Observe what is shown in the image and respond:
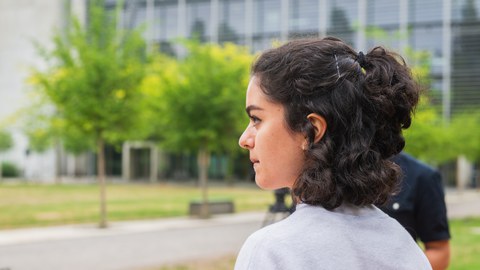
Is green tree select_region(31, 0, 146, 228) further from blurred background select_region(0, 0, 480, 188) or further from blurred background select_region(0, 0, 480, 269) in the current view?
blurred background select_region(0, 0, 480, 188)

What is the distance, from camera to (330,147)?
4.02 ft

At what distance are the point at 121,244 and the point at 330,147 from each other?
41.6ft

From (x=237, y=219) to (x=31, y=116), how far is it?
30.3m

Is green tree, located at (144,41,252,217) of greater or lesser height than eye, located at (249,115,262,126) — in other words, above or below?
below

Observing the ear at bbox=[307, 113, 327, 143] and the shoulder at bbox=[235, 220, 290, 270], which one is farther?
the ear at bbox=[307, 113, 327, 143]

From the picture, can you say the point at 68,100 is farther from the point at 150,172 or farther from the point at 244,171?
the point at 150,172

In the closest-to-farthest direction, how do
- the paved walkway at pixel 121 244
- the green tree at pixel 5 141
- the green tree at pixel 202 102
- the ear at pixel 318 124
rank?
the ear at pixel 318 124 → the paved walkway at pixel 121 244 → the green tree at pixel 202 102 → the green tree at pixel 5 141

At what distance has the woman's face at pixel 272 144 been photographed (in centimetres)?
127

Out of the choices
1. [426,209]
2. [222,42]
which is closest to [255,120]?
[426,209]

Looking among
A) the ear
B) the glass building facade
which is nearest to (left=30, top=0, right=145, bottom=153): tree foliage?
the ear

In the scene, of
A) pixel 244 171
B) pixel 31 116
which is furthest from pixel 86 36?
pixel 244 171

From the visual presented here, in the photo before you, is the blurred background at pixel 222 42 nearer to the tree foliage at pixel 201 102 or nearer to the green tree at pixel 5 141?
the green tree at pixel 5 141

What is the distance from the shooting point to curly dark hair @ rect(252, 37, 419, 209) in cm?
123

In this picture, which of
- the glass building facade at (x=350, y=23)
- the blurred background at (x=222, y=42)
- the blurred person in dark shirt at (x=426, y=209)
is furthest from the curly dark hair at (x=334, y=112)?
the glass building facade at (x=350, y=23)
